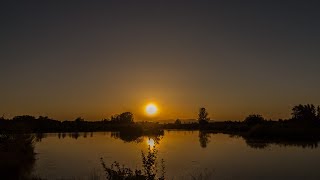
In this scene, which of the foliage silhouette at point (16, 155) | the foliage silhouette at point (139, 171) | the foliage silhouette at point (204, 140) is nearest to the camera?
the foliage silhouette at point (139, 171)

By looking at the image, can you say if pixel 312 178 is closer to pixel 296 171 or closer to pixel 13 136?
pixel 296 171

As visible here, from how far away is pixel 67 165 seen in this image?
108 feet

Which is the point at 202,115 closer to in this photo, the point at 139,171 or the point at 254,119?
the point at 254,119

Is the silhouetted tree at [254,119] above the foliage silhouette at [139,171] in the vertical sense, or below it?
above

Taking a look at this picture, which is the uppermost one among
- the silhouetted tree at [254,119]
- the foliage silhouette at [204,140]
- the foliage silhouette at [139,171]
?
the silhouetted tree at [254,119]

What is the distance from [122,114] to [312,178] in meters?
147

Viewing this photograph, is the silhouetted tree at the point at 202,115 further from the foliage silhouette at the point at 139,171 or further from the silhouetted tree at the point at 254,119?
the foliage silhouette at the point at 139,171

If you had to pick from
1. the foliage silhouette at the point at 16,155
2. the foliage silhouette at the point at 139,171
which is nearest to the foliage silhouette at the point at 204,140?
the foliage silhouette at the point at 16,155

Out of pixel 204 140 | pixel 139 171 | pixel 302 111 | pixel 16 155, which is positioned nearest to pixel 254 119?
pixel 302 111

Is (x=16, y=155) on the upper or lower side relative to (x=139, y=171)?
upper

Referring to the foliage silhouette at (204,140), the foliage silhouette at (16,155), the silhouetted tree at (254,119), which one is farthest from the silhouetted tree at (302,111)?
the foliage silhouette at (16,155)

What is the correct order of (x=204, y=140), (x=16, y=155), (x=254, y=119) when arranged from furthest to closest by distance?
(x=254, y=119) → (x=204, y=140) → (x=16, y=155)

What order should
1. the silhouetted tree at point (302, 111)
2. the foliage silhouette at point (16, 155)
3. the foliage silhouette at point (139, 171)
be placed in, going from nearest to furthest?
1. the foliage silhouette at point (139, 171)
2. the foliage silhouette at point (16, 155)
3. the silhouetted tree at point (302, 111)

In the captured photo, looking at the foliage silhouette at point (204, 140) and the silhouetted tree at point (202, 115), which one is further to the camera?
the silhouetted tree at point (202, 115)
